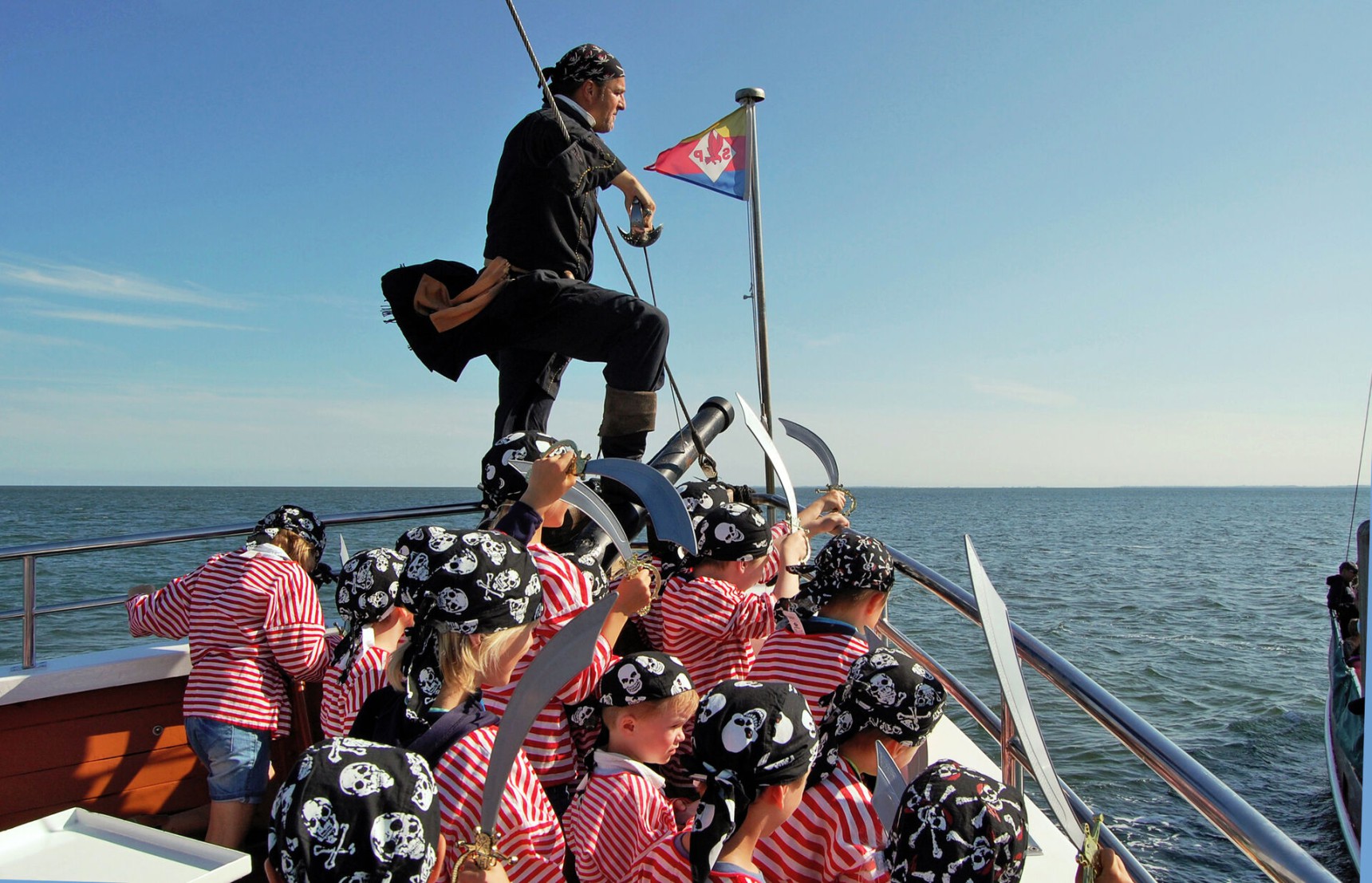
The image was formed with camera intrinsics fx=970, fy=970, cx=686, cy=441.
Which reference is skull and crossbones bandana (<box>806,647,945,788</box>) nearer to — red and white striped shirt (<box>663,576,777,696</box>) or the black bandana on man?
red and white striped shirt (<box>663,576,777,696</box>)

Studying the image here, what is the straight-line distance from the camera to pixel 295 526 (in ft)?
11.9

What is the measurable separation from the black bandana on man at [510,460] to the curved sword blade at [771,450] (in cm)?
65

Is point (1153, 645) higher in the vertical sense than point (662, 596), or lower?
lower

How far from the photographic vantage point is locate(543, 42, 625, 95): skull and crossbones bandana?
3.77m

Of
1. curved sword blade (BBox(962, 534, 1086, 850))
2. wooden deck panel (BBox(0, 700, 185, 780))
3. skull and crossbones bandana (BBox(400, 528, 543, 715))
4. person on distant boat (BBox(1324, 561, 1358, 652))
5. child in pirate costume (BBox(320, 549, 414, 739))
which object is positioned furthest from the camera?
person on distant boat (BBox(1324, 561, 1358, 652))

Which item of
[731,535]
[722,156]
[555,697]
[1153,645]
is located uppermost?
[722,156]

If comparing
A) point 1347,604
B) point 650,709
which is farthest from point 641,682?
point 1347,604

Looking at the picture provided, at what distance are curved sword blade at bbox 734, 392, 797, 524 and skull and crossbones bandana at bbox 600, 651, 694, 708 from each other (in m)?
1.04

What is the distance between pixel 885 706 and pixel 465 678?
2.78 ft

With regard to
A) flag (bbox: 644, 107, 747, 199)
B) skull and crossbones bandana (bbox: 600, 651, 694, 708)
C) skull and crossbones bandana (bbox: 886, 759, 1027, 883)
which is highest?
flag (bbox: 644, 107, 747, 199)

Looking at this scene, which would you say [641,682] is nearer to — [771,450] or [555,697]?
[555,697]

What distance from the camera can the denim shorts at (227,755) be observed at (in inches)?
131

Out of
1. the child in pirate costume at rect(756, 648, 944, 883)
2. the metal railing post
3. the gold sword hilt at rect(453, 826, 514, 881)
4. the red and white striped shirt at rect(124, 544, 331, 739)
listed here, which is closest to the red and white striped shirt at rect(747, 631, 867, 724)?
the child in pirate costume at rect(756, 648, 944, 883)

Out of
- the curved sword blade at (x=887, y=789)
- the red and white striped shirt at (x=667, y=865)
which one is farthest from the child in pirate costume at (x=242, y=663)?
the curved sword blade at (x=887, y=789)
